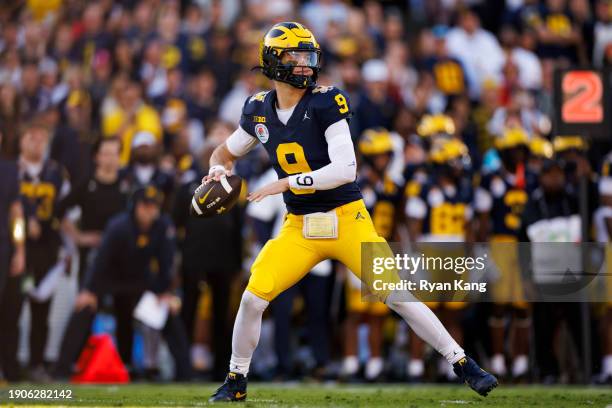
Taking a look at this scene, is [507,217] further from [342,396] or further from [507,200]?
[342,396]

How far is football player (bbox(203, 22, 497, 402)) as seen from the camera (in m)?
7.48

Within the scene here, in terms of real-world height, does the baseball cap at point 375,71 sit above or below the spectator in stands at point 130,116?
above

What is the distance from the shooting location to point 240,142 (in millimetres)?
8055

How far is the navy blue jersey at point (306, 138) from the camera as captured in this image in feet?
24.8

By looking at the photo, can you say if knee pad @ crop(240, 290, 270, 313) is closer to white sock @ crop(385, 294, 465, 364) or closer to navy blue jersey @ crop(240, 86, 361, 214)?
navy blue jersey @ crop(240, 86, 361, 214)

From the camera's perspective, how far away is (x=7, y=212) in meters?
11.2

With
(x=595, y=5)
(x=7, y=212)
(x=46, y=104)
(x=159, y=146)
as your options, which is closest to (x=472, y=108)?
(x=595, y=5)

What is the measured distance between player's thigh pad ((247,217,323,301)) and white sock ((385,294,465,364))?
0.56 meters

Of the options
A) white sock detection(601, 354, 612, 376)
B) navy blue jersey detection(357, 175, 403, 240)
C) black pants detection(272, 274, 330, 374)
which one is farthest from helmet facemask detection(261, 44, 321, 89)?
white sock detection(601, 354, 612, 376)

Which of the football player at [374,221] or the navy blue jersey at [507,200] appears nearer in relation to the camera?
the football player at [374,221]

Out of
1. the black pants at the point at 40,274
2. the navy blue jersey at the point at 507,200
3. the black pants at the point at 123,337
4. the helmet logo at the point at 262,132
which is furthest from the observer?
the navy blue jersey at the point at 507,200

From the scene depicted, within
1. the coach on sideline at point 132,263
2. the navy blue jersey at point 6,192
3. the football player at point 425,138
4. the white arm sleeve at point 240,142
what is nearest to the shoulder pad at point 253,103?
the white arm sleeve at point 240,142

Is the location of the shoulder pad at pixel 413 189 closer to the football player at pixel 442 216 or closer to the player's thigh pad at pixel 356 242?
the football player at pixel 442 216

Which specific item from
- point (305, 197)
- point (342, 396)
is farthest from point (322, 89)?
point (342, 396)
